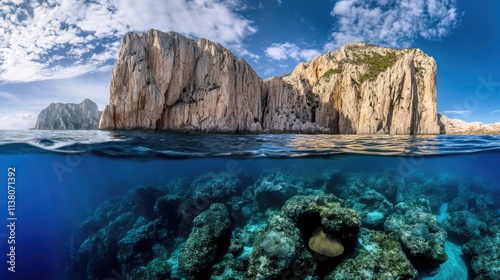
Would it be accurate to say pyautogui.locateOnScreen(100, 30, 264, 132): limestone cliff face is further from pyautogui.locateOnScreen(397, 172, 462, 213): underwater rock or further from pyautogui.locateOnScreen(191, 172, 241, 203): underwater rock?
pyautogui.locateOnScreen(397, 172, 462, 213): underwater rock

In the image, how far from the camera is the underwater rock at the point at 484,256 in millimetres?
8909

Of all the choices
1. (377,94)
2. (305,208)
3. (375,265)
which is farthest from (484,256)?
(377,94)

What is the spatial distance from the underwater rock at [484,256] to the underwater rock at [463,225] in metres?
1.36

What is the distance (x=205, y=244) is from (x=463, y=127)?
60.3 m

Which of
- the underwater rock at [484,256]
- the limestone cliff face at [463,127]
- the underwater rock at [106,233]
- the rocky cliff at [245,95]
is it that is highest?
the rocky cliff at [245,95]

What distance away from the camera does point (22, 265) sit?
41.3 ft

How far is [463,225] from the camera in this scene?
41.0 feet

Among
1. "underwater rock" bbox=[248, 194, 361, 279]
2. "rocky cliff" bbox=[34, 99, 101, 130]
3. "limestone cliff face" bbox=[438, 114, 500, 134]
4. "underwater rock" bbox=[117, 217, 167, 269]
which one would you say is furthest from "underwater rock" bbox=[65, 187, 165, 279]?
"rocky cliff" bbox=[34, 99, 101, 130]

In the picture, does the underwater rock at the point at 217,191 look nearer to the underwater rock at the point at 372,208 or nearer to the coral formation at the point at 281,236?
the coral formation at the point at 281,236

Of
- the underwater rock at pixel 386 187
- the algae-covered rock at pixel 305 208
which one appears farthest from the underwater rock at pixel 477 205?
the algae-covered rock at pixel 305 208

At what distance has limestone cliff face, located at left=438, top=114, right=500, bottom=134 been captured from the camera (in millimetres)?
44156

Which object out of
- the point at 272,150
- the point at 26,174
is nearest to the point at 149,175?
the point at 26,174

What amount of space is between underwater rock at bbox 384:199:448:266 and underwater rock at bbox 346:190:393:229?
687mm

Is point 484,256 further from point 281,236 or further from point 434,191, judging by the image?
point 434,191
